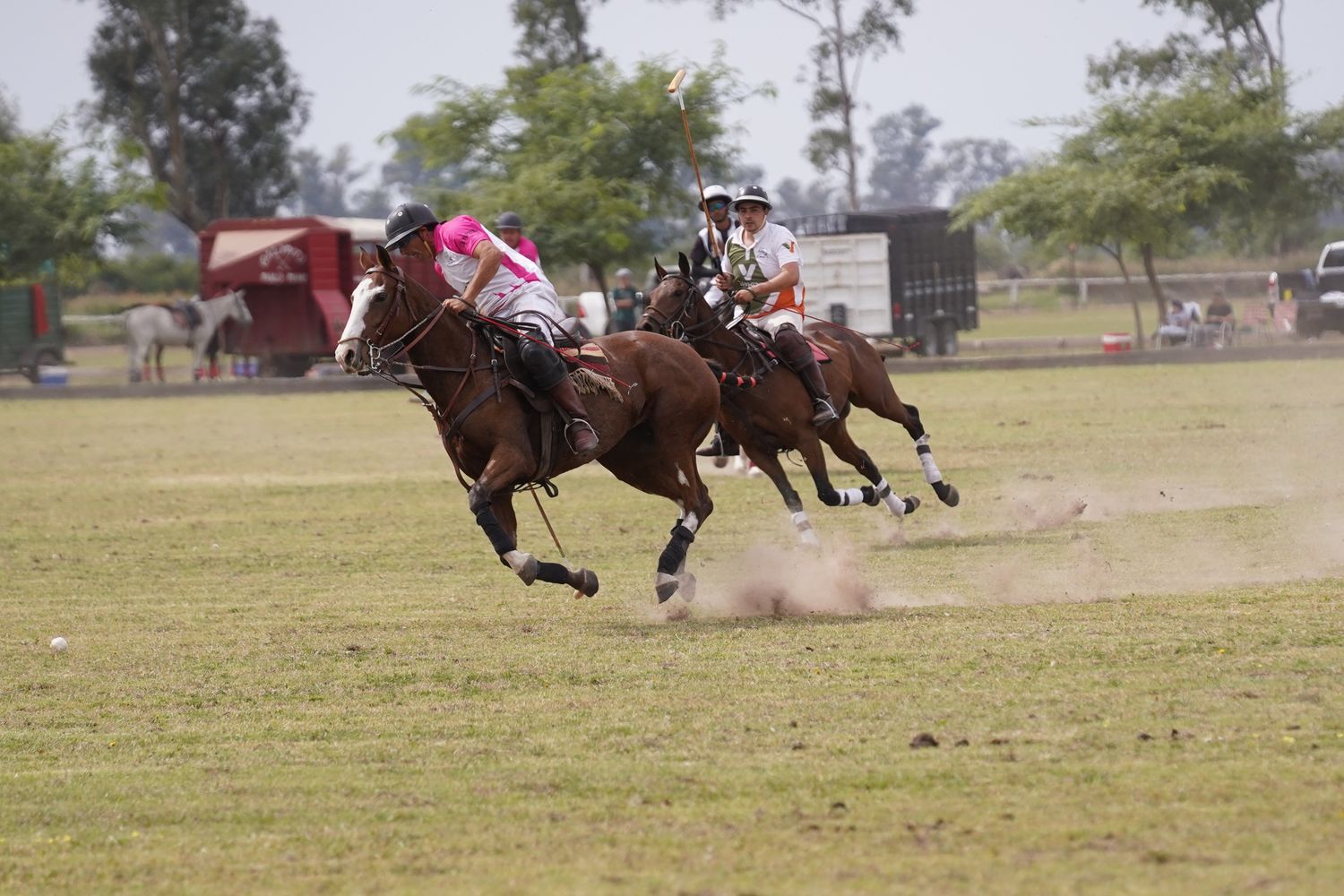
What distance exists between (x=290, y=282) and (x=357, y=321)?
3636 cm

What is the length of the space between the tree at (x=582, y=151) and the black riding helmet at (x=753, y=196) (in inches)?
1187

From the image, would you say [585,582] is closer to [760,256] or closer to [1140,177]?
[760,256]

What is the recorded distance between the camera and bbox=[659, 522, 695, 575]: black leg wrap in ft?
37.5

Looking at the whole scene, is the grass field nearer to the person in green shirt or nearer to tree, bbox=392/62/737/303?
the person in green shirt

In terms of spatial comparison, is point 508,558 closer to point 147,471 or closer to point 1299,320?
point 147,471

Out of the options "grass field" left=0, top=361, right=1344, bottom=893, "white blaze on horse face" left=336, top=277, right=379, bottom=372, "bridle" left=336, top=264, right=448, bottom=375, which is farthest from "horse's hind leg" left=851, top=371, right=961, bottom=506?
"white blaze on horse face" left=336, top=277, right=379, bottom=372

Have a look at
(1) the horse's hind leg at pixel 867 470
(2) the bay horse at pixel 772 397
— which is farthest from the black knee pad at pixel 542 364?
(1) the horse's hind leg at pixel 867 470

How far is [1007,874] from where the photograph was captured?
558 centimetres

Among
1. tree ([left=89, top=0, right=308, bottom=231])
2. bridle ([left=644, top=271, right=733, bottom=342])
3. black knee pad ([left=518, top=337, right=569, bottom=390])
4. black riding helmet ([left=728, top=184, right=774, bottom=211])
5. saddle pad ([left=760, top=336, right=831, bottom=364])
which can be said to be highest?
tree ([left=89, top=0, right=308, bottom=231])

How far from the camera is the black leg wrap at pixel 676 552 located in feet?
37.5

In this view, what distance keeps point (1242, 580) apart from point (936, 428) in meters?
13.7

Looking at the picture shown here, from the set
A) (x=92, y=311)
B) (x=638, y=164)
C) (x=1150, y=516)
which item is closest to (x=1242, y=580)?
(x=1150, y=516)

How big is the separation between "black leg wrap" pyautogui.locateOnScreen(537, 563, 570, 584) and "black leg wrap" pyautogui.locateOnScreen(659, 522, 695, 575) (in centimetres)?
70

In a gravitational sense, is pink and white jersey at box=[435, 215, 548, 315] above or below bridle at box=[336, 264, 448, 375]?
above
